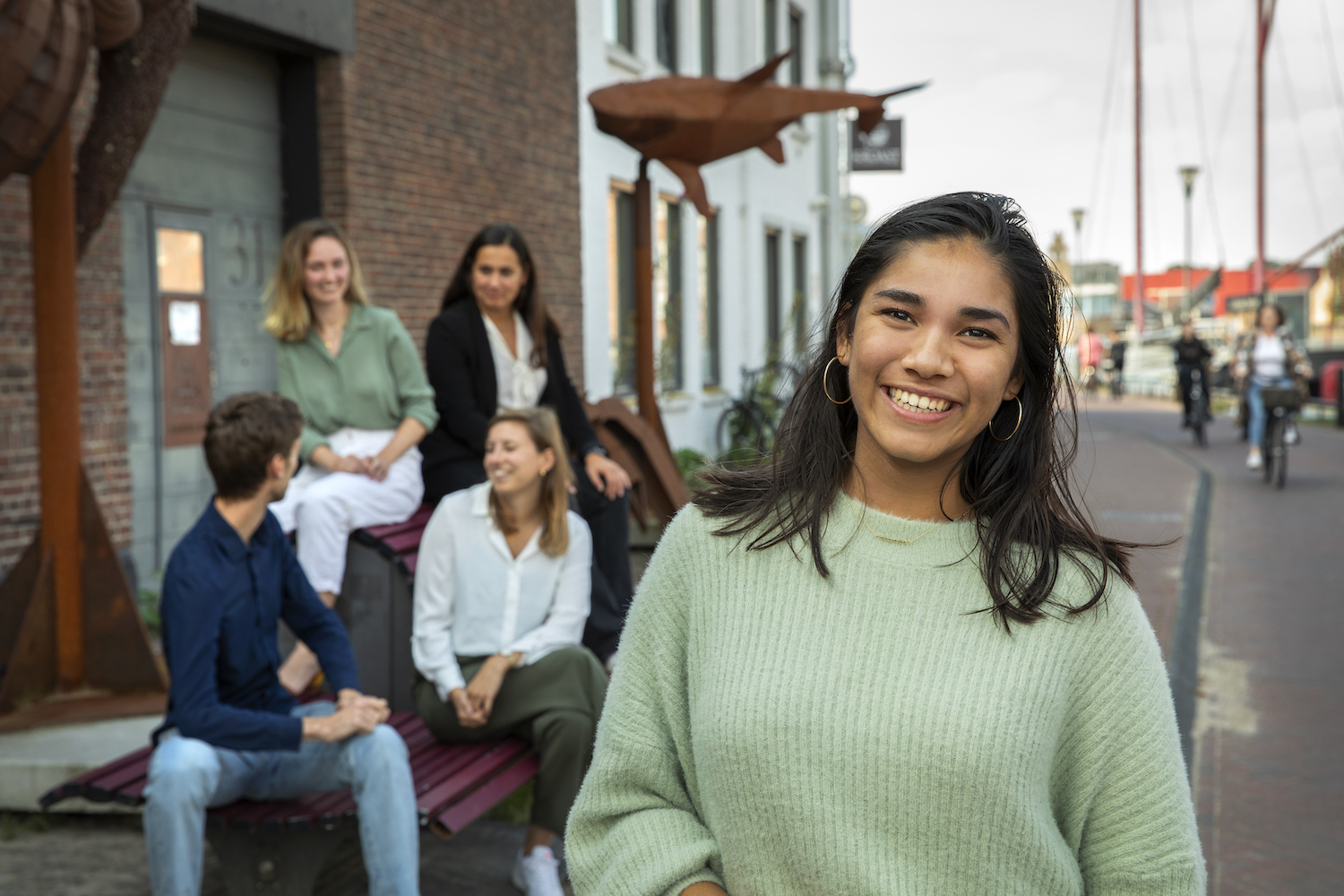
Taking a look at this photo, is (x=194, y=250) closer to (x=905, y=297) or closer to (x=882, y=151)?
(x=905, y=297)

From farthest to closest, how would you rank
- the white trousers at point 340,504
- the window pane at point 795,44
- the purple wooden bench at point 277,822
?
the window pane at point 795,44, the white trousers at point 340,504, the purple wooden bench at point 277,822

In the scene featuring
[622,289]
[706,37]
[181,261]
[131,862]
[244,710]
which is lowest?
[131,862]

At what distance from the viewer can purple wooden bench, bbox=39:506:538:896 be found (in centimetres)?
362

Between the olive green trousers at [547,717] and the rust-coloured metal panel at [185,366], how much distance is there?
185 inches

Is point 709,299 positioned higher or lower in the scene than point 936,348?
higher

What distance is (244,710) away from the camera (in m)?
3.56

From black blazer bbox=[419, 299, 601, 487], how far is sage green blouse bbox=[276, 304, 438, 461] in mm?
162

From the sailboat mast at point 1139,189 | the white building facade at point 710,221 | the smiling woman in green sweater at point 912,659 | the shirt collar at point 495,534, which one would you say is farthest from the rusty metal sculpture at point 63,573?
the sailboat mast at point 1139,189

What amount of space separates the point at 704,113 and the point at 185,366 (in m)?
3.57

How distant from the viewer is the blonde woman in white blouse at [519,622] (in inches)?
167

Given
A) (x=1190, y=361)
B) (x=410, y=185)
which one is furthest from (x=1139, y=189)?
(x=410, y=185)

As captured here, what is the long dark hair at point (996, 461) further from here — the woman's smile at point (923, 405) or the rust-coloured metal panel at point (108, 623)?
the rust-coloured metal panel at point (108, 623)

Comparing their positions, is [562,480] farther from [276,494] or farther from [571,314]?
[571,314]

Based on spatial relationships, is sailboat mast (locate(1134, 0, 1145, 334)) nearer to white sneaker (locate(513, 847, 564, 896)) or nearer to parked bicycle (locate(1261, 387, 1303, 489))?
parked bicycle (locate(1261, 387, 1303, 489))
